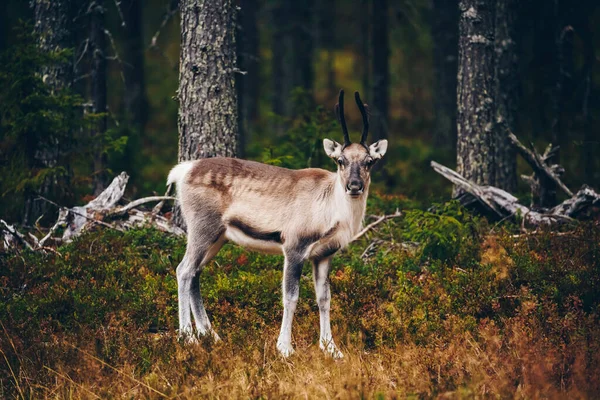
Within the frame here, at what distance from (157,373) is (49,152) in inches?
265

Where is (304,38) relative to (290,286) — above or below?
above

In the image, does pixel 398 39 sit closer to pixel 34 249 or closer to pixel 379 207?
pixel 379 207

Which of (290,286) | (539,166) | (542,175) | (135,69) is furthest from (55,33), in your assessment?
(135,69)

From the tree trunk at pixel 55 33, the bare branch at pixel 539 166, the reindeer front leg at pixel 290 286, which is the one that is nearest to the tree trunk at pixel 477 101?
the bare branch at pixel 539 166

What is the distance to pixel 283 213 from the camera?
8.35 meters

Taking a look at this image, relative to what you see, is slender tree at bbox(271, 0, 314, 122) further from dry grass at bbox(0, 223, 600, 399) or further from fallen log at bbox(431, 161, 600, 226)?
dry grass at bbox(0, 223, 600, 399)

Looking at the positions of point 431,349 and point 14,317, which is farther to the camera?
point 14,317

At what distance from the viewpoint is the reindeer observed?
26.5 ft

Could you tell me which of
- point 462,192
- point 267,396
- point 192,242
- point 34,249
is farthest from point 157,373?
point 462,192

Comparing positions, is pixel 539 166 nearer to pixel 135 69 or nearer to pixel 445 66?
pixel 445 66

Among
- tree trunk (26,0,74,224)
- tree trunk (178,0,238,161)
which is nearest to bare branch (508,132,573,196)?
tree trunk (178,0,238,161)

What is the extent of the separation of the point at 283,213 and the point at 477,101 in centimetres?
577

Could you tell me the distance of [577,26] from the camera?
58.9 ft

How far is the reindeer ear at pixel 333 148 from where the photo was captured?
26.9ft
